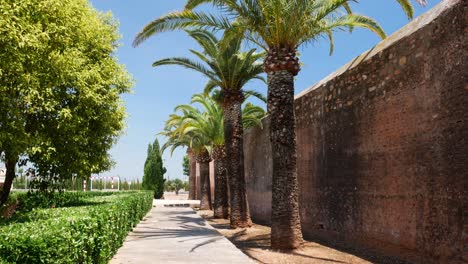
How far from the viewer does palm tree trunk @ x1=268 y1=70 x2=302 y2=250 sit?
35.6 ft

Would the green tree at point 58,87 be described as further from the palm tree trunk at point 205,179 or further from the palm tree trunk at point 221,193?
the palm tree trunk at point 205,179

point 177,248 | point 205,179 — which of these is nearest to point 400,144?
point 177,248

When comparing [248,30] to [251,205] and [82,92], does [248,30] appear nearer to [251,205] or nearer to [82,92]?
[82,92]

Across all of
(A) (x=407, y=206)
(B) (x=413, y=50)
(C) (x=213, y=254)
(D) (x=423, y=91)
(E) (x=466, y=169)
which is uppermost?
(B) (x=413, y=50)

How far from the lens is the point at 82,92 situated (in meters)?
11.6

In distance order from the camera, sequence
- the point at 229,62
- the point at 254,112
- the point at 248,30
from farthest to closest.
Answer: the point at 254,112 → the point at 229,62 → the point at 248,30

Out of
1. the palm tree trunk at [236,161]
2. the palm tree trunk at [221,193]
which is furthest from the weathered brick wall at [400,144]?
the palm tree trunk at [221,193]

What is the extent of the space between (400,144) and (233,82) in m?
8.57

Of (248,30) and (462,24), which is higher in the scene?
(248,30)

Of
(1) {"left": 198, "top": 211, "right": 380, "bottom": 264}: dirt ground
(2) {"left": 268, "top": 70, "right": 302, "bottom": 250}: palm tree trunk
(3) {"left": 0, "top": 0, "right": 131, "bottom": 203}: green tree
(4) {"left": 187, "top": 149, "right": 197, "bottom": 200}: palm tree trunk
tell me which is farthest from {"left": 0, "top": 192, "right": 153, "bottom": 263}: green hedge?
(4) {"left": 187, "top": 149, "right": 197, "bottom": 200}: palm tree trunk

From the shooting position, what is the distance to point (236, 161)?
16.8 metres

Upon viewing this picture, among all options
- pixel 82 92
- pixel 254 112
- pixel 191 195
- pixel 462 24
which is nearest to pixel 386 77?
pixel 462 24

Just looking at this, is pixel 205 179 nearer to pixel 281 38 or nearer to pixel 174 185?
pixel 281 38

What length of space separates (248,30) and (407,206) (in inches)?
235
